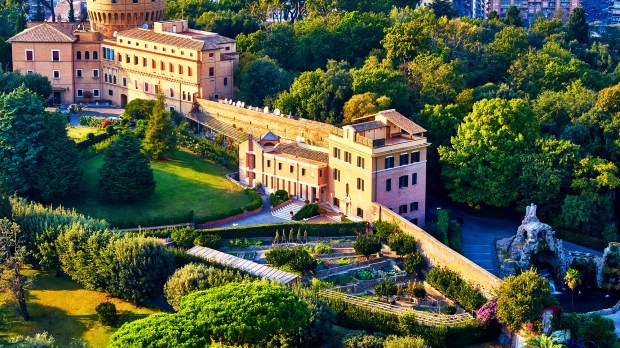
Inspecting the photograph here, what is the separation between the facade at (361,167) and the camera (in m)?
70.7

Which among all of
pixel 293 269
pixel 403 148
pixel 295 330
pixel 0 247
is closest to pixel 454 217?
pixel 403 148

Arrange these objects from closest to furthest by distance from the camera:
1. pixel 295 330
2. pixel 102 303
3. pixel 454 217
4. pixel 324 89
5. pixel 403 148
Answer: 1. pixel 295 330
2. pixel 102 303
3. pixel 403 148
4. pixel 454 217
5. pixel 324 89

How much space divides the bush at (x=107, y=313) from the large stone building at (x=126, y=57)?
29873 millimetres

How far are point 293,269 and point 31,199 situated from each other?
19314 millimetres

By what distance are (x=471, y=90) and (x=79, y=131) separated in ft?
93.0

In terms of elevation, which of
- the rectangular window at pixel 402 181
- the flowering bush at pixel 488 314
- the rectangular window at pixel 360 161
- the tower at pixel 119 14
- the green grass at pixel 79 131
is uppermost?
the tower at pixel 119 14

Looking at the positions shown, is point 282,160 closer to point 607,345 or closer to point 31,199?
point 31,199

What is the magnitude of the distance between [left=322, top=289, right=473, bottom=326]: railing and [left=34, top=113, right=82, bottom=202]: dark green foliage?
20.0m

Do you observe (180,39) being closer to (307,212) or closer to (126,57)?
(126,57)

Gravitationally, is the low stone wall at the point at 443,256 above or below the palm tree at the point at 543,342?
above

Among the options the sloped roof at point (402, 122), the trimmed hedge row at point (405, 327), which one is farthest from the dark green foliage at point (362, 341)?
the sloped roof at point (402, 122)

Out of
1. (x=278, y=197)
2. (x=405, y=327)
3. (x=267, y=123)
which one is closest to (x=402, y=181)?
(x=278, y=197)

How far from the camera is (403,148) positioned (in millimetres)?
71000

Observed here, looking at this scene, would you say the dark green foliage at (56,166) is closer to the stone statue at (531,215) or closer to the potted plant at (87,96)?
the potted plant at (87,96)
